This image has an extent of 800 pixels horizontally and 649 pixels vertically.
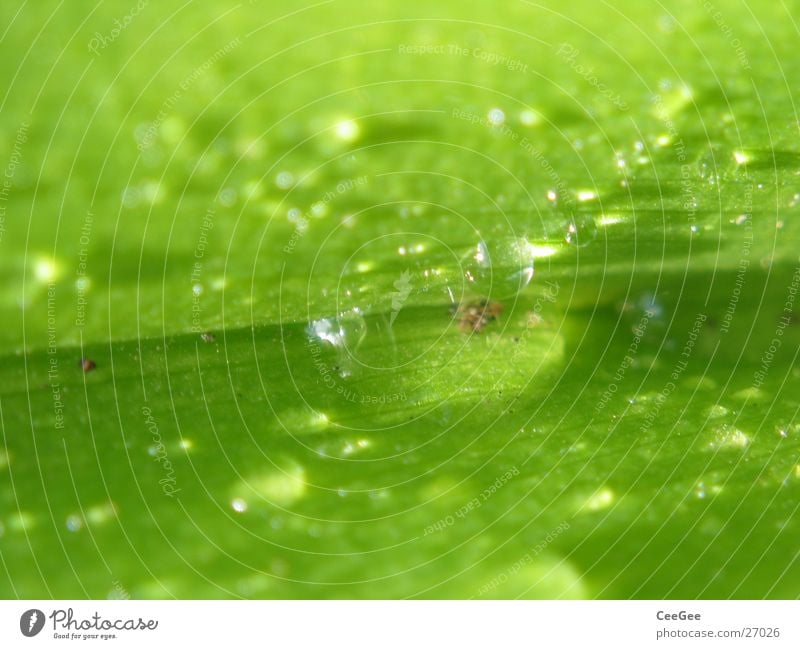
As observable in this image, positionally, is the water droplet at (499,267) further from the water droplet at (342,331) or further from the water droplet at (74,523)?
the water droplet at (74,523)

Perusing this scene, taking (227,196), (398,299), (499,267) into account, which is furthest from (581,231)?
(227,196)

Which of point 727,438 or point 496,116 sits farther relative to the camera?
point 727,438

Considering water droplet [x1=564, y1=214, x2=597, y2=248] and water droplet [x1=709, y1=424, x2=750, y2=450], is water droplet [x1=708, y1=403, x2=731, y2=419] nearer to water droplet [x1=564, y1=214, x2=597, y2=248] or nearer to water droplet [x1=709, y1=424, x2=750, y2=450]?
water droplet [x1=709, y1=424, x2=750, y2=450]

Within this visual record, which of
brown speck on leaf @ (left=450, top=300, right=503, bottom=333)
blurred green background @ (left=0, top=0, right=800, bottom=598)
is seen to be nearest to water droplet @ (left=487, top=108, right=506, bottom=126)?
blurred green background @ (left=0, top=0, right=800, bottom=598)

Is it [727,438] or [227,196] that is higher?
[227,196]

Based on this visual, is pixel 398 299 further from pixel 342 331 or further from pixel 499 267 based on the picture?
pixel 499 267

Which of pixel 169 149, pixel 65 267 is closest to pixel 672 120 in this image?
pixel 169 149
